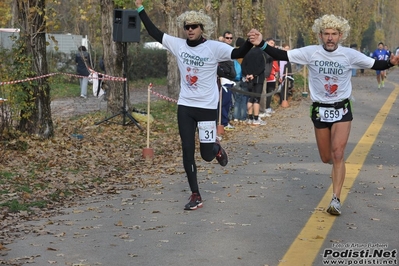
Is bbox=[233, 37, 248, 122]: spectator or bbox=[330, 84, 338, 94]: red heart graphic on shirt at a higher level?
bbox=[330, 84, 338, 94]: red heart graphic on shirt

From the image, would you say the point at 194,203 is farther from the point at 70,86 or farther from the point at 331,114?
the point at 70,86

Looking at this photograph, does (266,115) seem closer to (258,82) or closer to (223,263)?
(258,82)

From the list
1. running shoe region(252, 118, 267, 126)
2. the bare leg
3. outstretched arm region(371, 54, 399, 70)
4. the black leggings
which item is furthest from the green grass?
outstretched arm region(371, 54, 399, 70)

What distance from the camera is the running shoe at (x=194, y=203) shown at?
356 inches

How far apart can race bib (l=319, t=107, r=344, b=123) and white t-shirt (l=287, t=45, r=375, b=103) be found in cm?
9

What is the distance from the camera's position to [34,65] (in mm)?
14375

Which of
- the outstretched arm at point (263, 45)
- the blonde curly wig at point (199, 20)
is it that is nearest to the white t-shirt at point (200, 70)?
the blonde curly wig at point (199, 20)

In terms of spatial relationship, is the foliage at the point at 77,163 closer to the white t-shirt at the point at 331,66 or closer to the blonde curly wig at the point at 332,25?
the white t-shirt at the point at 331,66

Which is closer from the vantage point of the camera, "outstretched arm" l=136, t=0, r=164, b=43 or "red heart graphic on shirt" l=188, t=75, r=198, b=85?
"red heart graphic on shirt" l=188, t=75, r=198, b=85

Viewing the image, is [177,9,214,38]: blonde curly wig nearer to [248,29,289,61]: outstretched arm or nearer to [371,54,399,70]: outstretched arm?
[248,29,289,61]: outstretched arm

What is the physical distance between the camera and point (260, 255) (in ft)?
22.5

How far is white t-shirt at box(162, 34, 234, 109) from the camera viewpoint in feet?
29.6

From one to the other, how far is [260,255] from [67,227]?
2.29 metres

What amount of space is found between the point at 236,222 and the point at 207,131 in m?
1.33
